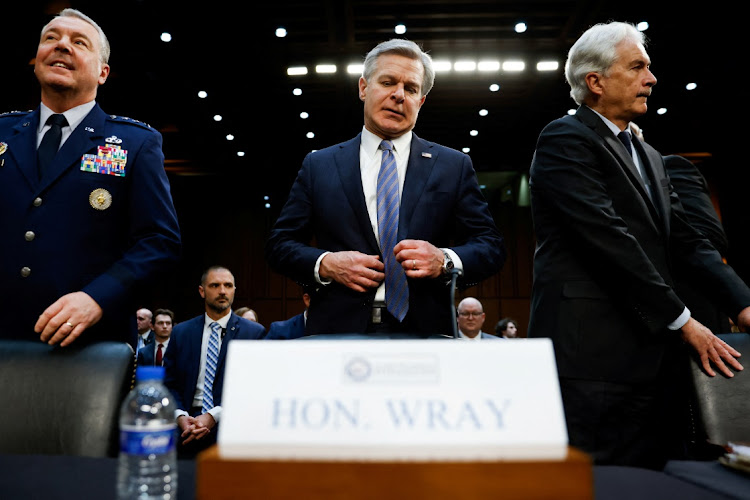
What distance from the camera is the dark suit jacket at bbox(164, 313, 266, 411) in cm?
340

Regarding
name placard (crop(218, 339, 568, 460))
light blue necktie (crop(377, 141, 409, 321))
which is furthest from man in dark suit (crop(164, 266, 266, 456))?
name placard (crop(218, 339, 568, 460))

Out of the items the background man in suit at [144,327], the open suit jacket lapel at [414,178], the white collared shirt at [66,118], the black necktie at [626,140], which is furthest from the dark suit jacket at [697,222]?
the background man in suit at [144,327]

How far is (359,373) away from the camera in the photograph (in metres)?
0.51

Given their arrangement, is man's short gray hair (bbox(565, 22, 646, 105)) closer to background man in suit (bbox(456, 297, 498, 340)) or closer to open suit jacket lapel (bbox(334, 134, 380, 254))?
open suit jacket lapel (bbox(334, 134, 380, 254))

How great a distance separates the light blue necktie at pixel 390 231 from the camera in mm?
1378

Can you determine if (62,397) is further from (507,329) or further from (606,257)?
(507,329)

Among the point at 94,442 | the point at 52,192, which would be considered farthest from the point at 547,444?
the point at 52,192

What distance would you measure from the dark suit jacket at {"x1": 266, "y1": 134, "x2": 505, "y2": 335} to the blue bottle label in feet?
2.68

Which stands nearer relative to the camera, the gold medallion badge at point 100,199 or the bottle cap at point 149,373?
the bottle cap at point 149,373

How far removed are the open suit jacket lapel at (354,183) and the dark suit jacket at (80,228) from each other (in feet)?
1.82

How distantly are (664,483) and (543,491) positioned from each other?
362 mm

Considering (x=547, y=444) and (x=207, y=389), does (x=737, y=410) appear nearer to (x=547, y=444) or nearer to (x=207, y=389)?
(x=547, y=444)

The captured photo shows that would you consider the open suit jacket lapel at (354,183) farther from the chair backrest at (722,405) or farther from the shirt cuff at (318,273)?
the chair backrest at (722,405)

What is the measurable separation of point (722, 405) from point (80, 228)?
1674 millimetres
